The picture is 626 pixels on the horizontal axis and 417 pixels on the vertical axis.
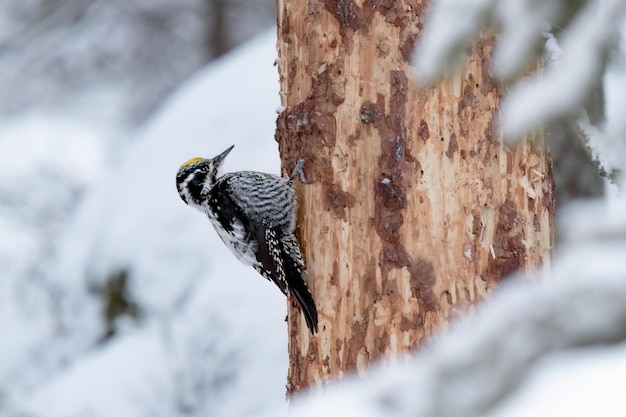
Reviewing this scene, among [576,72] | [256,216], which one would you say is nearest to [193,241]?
[256,216]

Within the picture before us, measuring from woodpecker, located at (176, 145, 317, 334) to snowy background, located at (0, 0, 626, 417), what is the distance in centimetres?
67

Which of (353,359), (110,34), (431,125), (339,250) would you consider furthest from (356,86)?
(110,34)

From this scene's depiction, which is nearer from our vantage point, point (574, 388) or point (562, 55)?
point (574, 388)

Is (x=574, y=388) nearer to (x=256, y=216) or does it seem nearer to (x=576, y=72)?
(x=576, y=72)

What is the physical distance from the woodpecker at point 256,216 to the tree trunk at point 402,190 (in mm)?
175

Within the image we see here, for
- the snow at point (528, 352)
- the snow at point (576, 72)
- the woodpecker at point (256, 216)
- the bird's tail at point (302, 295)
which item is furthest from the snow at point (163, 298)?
the snow at point (528, 352)

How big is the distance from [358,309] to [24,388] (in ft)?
12.9

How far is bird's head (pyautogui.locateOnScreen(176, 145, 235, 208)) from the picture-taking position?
4.46 m

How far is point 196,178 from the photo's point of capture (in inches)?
175

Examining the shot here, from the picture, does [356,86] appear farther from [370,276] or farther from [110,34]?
[110,34]

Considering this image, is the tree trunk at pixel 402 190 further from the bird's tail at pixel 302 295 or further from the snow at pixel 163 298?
the snow at pixel 163 298

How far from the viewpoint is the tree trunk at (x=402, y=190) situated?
3123 millimetres

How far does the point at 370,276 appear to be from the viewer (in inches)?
125

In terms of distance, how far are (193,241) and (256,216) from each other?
2154 millimetres
